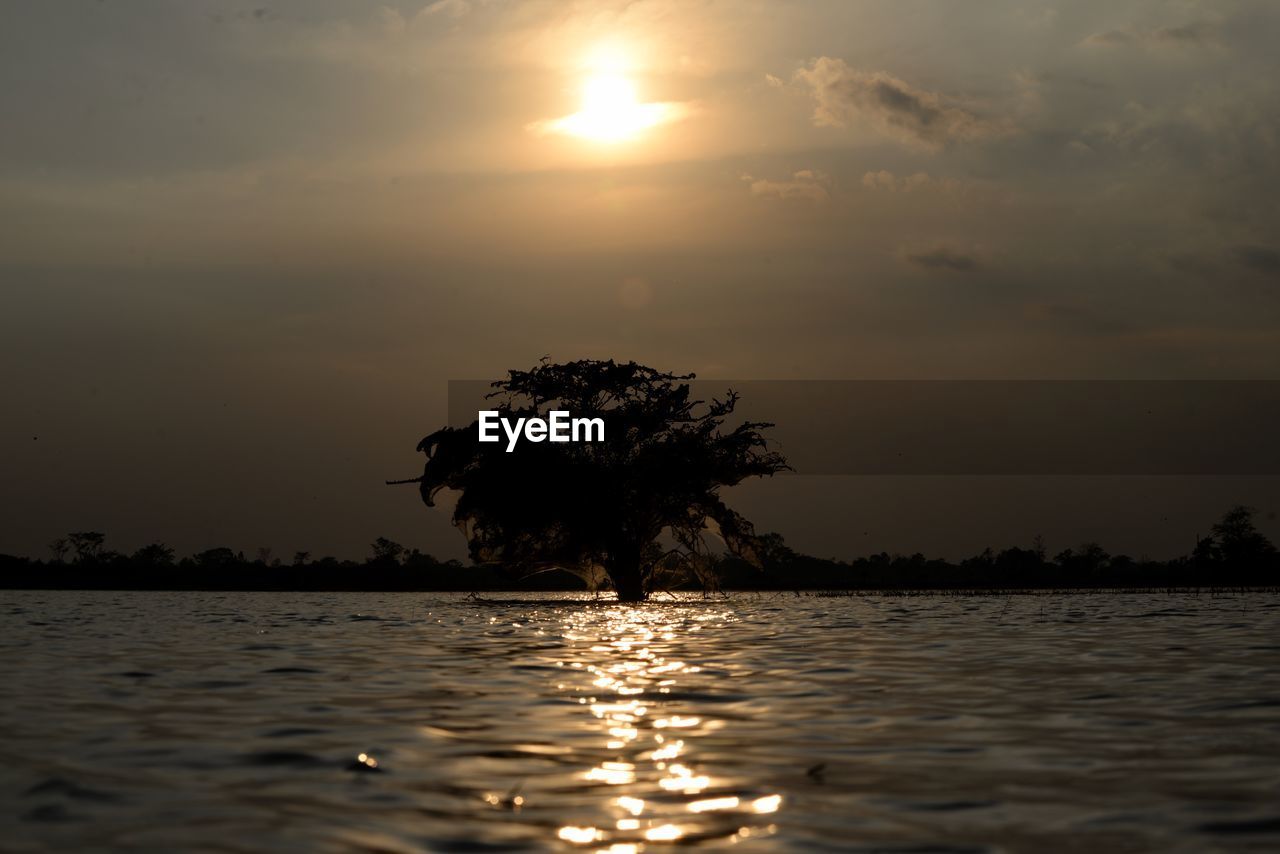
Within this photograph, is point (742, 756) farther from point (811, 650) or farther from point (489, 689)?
point (811, 650)

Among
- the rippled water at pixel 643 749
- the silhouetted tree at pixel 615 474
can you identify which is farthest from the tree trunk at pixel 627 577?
the rippled water at pixel 643 749

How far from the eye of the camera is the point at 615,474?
2638 inches

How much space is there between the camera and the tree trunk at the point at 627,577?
6894cm

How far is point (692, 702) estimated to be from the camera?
16.1 m

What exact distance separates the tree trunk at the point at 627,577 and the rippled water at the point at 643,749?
1716 inches

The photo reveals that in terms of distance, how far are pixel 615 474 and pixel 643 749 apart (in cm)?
5499

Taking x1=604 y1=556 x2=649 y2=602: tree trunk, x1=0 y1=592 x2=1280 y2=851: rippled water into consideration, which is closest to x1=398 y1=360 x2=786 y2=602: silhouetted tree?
x1=604 y1=556 x2=649 y2=602: tree trunk

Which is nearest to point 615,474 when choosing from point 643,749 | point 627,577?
point 627,577

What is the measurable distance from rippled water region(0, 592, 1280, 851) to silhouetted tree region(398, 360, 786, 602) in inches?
1629

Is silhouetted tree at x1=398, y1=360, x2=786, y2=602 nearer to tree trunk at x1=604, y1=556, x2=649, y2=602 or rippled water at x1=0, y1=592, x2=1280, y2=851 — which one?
tree trunk at x1=604, y1=556, x2=649, y2=602

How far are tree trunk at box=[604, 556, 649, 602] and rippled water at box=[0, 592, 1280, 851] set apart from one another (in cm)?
4360

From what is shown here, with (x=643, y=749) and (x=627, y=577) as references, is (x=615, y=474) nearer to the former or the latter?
(x=627, y=577)

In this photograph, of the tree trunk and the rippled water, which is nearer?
the rippled water

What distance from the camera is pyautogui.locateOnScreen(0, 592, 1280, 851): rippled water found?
8492 millimetres
